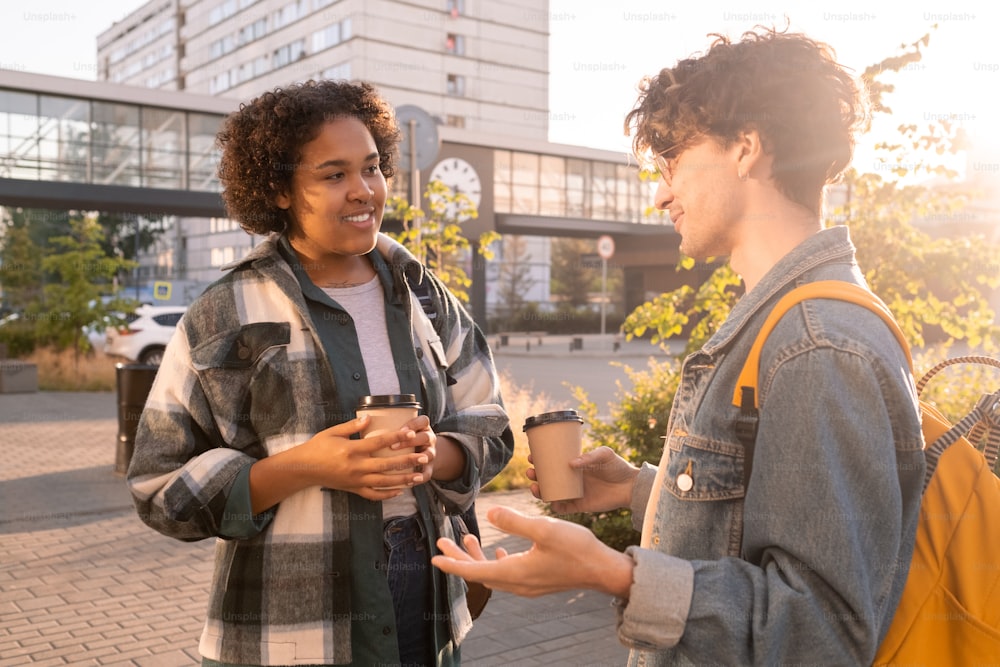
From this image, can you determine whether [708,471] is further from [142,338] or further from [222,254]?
[222,254]


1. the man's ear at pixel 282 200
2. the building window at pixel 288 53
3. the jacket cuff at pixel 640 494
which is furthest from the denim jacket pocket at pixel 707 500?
the building window at pixel 288 53

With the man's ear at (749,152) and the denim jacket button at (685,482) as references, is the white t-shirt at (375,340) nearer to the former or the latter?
the denim jacket button at (685,482)

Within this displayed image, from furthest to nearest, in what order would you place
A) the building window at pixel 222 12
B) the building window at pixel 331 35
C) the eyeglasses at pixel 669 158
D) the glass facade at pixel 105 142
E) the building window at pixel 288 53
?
the building window at pixel 222 12, the building window at pixel 288 53, the building window at pixel 331 35, the glass facade at pixel 105 142, the eyeglasses at pixel 669 158

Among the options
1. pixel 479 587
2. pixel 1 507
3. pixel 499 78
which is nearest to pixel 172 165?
pixel 1 507

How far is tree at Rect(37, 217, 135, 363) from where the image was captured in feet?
65.1

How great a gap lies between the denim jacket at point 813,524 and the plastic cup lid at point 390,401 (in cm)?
78

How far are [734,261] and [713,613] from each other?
685 mm

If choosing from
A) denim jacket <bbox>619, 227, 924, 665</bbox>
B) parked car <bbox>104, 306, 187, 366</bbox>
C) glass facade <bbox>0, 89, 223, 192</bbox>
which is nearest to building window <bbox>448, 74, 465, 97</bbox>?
glass facade <bbox>0, 89, 223, 192</bbox>

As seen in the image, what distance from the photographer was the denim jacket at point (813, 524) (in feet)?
4.48

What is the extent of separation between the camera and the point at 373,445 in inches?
81.0

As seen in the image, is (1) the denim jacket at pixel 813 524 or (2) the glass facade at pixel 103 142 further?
(2) the glass facade at pixel 103 142

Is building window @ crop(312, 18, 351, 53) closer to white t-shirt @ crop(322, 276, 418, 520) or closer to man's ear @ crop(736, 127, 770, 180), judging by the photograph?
white t-shirt @ crop(322, 276, 418, 520)

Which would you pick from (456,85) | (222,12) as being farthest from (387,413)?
(222,12)

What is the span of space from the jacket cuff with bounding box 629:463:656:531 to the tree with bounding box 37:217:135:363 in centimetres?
1918
